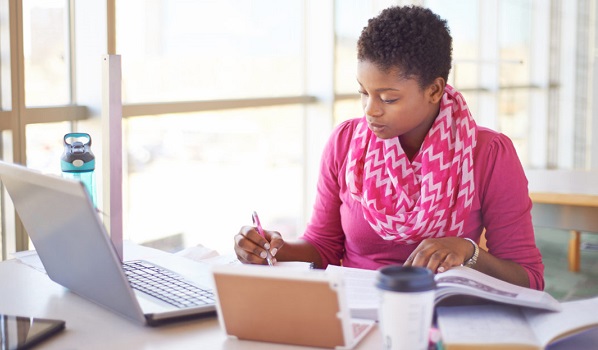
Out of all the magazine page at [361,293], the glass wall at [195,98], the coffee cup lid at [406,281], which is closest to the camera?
the coffee cup lid at [406,281]

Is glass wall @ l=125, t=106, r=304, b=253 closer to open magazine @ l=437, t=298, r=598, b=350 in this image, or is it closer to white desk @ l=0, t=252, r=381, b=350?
white desk @ l=0, t=252, r=381, b=350

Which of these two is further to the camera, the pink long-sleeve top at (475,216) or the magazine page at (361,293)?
the pink long-sleeve top at (475,216)

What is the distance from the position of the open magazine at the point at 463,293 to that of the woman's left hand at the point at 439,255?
0.04m

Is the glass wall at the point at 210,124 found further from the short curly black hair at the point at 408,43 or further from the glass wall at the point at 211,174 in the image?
the short curly black hair at the point at 408,43

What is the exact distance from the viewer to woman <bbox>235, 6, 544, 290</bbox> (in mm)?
1605

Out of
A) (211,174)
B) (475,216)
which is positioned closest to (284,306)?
(475,216)

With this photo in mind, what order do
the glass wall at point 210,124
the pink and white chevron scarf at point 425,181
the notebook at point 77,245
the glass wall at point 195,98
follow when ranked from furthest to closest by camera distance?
1. the glass wall at point 210,124
2. the glass wall at point 195,98
3. the pink and white chevron scarf at point 425,181
4. the notebook at point 77,245

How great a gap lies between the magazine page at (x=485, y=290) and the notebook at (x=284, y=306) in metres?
0.16

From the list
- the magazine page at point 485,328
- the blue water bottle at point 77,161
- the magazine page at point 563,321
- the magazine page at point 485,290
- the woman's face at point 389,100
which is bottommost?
the magazine page at point 563,321

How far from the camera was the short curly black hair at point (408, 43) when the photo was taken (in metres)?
1.61

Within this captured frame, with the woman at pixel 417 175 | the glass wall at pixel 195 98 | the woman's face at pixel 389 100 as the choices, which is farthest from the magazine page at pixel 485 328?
the glass wall at pixel 195 98

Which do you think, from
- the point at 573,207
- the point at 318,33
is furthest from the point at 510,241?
the point at 318,33

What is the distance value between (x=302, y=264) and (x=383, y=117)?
0.36 metres

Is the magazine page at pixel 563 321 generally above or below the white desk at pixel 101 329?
above
